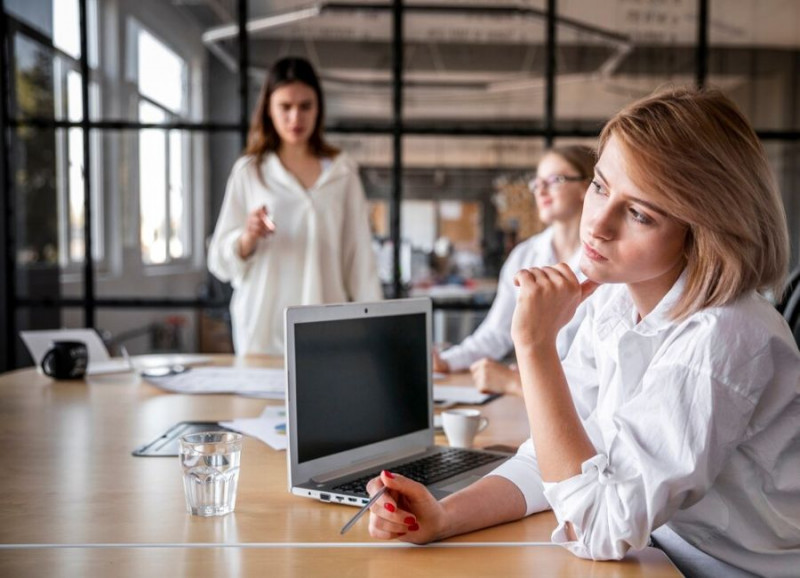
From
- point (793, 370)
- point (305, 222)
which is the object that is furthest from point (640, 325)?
point (305, 222)

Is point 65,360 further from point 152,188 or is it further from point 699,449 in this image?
point 699,449

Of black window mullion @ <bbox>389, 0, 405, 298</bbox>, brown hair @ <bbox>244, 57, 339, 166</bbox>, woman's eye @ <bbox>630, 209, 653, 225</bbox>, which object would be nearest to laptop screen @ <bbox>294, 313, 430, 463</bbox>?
woman's eye @ <bbox>630, 209, 653, 225</bbox>

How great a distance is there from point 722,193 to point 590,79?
262 cm

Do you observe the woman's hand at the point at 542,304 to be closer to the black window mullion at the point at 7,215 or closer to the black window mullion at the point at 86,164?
the black window mullion at the point at 86,164

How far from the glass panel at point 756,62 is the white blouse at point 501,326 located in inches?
56.0

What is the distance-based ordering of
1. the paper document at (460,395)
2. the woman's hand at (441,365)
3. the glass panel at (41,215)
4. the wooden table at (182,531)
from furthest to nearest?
the glass panel at (41,215)
the woman's hand at (441,365)
the paper document at (460,395)
the wooden table at (182,531)

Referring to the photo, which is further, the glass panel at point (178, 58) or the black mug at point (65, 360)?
the glass panel at point (178, 58)

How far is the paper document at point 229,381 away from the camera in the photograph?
6.73 feet

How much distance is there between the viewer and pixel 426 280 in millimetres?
3568

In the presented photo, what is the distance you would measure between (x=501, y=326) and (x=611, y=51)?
1.62 m

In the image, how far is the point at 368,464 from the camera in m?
1.32

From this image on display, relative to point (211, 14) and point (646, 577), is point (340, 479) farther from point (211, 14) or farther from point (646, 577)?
point (211, 14)

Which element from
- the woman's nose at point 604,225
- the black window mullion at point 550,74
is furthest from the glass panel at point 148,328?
the woman's nose at point 604,225

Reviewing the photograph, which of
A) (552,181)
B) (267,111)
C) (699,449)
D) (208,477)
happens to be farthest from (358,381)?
(267,111)
